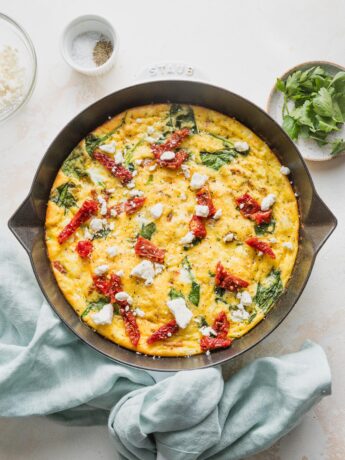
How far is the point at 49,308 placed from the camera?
4.80 metres

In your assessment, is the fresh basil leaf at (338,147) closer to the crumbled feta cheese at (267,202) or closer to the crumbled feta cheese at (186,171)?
the crumbled feta cheese at (267,202)

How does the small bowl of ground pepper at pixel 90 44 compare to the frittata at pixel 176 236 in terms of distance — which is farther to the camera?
the small bowl of ground pepper at pixel 90 44

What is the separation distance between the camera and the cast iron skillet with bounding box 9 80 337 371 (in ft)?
15.2

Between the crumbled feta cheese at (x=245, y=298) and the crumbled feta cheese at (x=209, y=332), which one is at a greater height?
the crumbled feta cheese at (x=245, y=298)

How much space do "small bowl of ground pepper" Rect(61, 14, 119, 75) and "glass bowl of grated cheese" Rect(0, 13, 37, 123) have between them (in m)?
0.35

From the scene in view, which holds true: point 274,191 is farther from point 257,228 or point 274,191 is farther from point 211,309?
point 211,309

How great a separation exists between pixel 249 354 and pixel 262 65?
2.52 meters

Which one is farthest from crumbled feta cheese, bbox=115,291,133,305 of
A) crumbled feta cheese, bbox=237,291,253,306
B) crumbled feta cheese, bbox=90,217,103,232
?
crumbled feta cheese, bbox=237,291,253,306

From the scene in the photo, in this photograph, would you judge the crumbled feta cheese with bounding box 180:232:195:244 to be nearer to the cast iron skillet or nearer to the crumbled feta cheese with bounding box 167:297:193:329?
the crumbled feta cheese with bounding box 167:297:193:329

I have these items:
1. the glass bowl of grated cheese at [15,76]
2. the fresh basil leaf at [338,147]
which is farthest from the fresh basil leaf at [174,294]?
the glass bowl of grated cheese at [15,76]

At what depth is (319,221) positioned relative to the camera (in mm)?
4539

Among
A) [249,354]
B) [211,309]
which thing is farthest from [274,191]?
[249,354]

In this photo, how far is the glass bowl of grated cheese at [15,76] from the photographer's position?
5.29 m

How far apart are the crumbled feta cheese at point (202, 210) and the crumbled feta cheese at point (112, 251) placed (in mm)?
700
